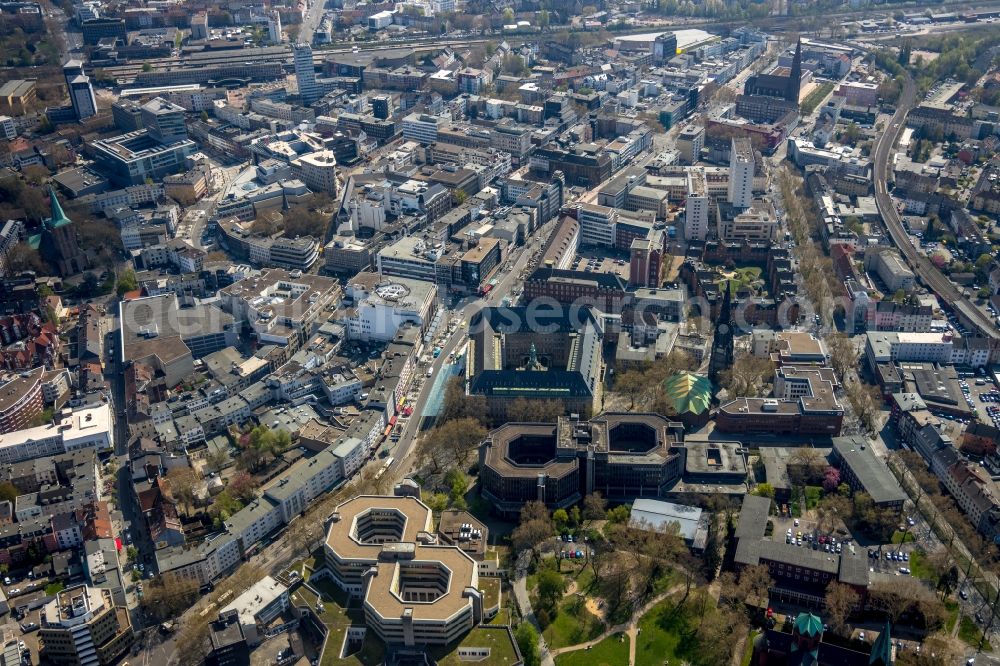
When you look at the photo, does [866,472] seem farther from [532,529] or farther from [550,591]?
[550,591]

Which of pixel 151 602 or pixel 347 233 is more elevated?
pixel 347 233

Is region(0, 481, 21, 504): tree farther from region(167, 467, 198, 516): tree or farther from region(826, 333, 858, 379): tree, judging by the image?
region(826, 333, 858, 379): tree

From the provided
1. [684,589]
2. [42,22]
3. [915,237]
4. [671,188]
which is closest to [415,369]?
[684,589]

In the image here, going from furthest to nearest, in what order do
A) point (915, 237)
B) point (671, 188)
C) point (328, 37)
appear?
point (328, 37) < point (671, 188) < point (915, 237)

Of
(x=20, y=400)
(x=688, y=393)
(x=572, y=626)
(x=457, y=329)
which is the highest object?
(x=20, y=400)

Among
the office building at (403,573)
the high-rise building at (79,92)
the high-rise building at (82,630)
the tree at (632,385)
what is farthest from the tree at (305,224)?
the high-rise building at (82,630)

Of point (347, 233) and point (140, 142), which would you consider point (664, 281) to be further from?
point (140, 142)

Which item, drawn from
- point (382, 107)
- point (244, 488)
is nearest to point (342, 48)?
point (382, 107)
